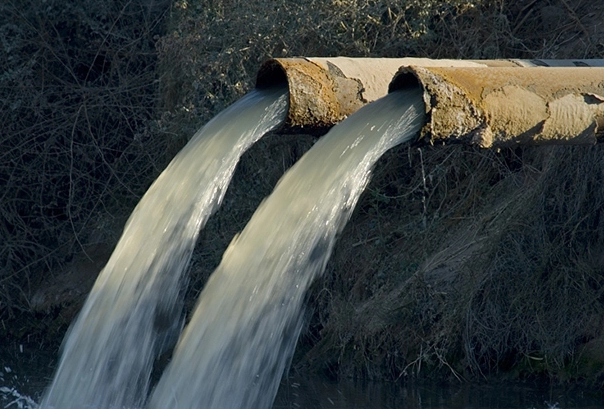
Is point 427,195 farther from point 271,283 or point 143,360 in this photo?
point 271,283

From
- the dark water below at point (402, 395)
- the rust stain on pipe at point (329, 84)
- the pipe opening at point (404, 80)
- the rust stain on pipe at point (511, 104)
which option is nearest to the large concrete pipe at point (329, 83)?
the rust stain on pipe at point (329, 84)

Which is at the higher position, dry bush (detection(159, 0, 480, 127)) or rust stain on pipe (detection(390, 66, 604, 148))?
rust stain on pipe (detection(390, 66, 604, 148))

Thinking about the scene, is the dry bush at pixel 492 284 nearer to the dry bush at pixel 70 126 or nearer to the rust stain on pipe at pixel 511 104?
the dry bush at pixel 70 126

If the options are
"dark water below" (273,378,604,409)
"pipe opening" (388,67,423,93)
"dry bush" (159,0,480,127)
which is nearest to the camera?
"pipe opening" (388,67,423,93)

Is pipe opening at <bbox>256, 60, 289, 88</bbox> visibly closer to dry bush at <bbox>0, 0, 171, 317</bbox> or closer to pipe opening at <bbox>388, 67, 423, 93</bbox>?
pipe opening at <bbox>388, 67, 423, 93</bbox>

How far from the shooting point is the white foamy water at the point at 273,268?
14.8 feet

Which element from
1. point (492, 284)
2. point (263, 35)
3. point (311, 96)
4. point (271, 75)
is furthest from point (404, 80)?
point (263, 35)

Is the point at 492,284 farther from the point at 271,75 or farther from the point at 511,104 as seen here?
the point at 511,104

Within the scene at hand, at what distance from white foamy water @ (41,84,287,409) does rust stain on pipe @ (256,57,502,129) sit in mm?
152

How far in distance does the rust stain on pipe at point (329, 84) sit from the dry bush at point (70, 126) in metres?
5.08

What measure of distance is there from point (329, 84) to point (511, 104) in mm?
991

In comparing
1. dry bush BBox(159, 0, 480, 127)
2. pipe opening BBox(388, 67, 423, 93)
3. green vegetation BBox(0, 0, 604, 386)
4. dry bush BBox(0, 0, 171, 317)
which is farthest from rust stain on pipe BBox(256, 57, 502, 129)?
dry bush BBox(0, 0, 171, 317)

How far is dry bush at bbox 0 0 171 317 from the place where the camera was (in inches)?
392

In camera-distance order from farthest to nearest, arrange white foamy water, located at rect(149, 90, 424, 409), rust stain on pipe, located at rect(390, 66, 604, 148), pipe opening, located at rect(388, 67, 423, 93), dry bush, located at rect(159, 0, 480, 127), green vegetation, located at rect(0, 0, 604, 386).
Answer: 1. dry bush, located at rect(159, 0, 480, 127)
2. green vegetation, located at rect(0, 0, 604, 386)
3. white foamy water, located at rect(149, 90, 424, 409)
4. pipe opening, located at rect(388, 67, 423, 93)
5. rust stain on pipe, located at rect(390, 66, 604, 148)
